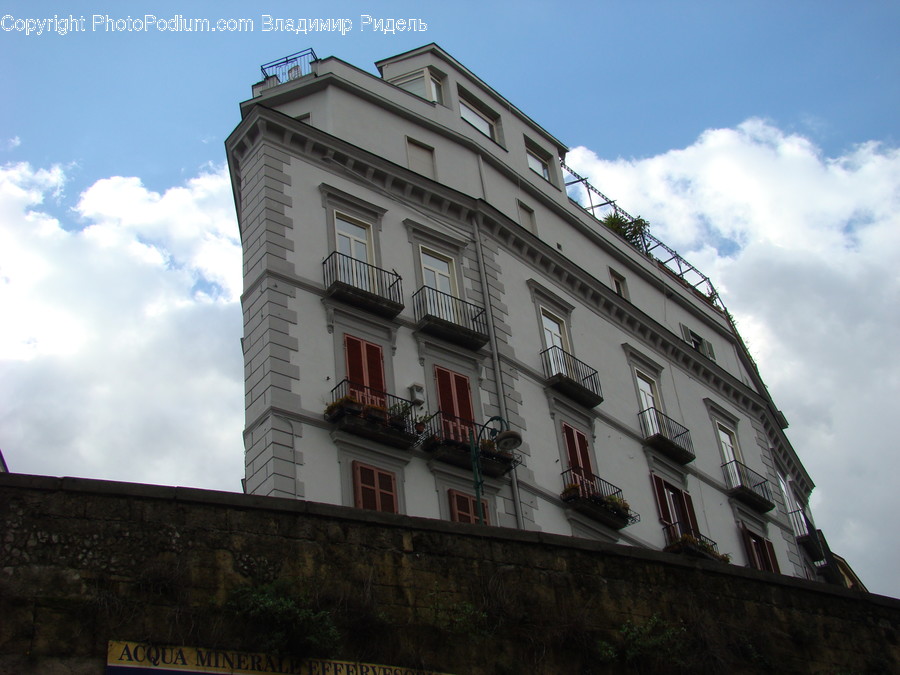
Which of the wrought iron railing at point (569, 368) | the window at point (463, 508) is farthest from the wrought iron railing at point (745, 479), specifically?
the window at point (463, 508)

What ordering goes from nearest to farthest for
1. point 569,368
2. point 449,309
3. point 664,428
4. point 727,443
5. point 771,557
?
1. point 449,309
2. point 569,368
3. point 664,428
4. point 771,557
5. point 727,443

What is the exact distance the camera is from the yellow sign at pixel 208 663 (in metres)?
12.7

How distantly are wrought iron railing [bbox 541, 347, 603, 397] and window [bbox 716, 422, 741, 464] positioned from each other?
296 inches

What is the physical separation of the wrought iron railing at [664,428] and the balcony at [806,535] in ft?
23.7

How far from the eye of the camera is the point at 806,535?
142ft

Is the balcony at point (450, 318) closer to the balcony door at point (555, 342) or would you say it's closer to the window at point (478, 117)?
the balcony door at point (555, 342)

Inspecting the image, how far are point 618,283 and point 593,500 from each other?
11.7 m

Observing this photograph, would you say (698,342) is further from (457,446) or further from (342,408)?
(342,408)

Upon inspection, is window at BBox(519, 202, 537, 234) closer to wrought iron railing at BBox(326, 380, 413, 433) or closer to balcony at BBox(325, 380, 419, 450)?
wrought iron railing at BBox(326, 380, 413, 433)

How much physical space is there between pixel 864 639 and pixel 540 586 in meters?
6.50

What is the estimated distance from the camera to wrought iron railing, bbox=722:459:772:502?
39.7 m

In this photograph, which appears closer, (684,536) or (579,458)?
(579,458)

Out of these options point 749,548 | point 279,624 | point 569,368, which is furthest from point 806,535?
point 279,624

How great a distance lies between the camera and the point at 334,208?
103 feet
